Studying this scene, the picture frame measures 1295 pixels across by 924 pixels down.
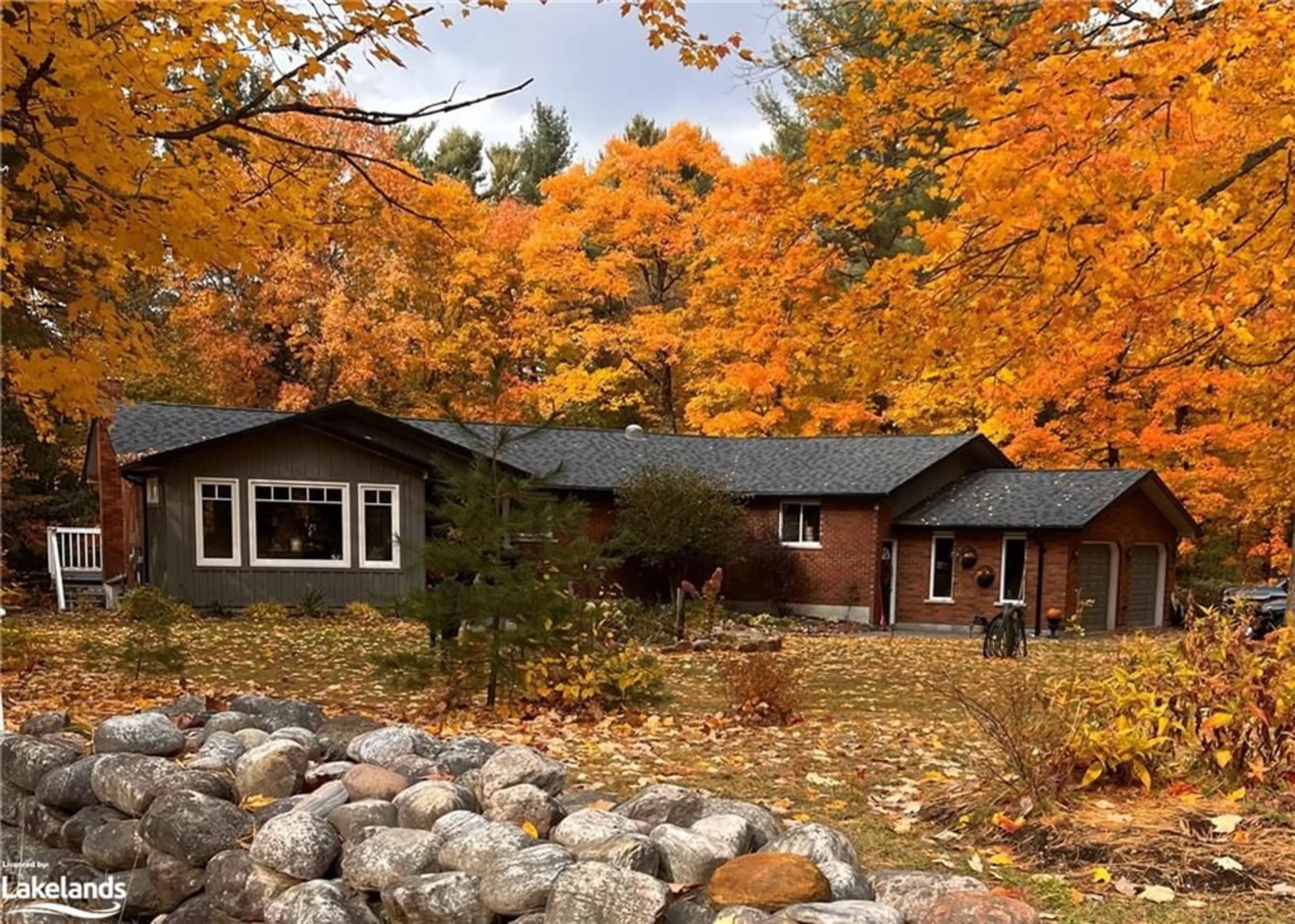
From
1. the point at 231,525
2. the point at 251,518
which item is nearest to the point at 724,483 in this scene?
the point at 251,518

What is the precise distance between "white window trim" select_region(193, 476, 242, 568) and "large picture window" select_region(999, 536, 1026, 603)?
14471mm

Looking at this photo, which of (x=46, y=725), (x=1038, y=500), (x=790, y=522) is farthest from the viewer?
(x=790, y=522)

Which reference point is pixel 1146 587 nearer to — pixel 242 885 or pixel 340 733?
pixel 340 733

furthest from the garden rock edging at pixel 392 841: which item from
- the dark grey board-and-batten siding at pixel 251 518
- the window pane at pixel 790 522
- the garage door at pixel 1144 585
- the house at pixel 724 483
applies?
the garage door at pixel 1144 585

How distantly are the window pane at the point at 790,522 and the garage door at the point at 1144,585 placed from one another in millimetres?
7145

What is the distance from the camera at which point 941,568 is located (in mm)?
19688

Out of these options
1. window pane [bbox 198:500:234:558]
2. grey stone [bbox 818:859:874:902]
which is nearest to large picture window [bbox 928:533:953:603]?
window pane [bbox 198:500:234:558]

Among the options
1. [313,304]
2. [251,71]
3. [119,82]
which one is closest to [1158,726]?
[119,82]

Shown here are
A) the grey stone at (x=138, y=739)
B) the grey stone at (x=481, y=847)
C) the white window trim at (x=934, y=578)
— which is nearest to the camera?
the grey stone at (x=481, y=847)

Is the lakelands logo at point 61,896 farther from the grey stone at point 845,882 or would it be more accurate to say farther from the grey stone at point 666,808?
the grey stone at point 845,882

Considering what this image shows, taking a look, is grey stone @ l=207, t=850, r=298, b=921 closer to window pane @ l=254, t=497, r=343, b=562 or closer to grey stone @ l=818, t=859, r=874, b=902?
grey stone @ l=818, t=859, r=874, b=902

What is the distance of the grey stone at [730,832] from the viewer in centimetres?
314

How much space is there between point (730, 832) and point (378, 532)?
582 inches

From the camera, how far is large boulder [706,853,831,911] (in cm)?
277
